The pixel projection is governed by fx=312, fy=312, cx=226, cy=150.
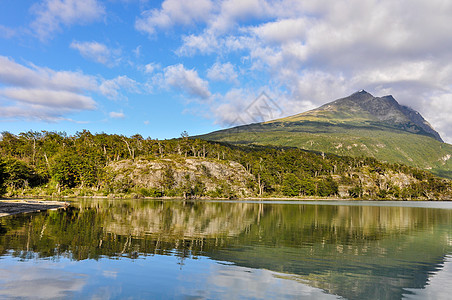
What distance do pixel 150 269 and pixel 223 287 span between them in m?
7.20

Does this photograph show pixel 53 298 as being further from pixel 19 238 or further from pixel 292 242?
pixel 292 242

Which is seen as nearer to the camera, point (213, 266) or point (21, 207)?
point (213, 266)

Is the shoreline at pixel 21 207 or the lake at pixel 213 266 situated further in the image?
the shoreline at pixel 21 207

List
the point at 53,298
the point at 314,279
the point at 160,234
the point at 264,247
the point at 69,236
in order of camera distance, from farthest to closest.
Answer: the point at 160,234 → the point at 69,236 → the point at 264,247 → the point at 314,279 → the point at 53,298

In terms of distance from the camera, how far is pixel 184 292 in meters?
20.3

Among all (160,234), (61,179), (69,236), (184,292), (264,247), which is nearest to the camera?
(184,292)

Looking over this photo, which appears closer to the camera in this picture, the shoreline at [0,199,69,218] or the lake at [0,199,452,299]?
the lake at [0,199,452,299]

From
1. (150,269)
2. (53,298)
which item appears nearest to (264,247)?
(150,269)

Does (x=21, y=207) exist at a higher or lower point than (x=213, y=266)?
lower

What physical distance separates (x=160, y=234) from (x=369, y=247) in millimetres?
27607

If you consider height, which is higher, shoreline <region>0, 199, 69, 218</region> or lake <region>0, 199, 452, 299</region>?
lake <region>0, 199, 452, 299</region>

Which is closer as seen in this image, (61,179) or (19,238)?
(19,238)

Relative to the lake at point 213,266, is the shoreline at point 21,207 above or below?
below

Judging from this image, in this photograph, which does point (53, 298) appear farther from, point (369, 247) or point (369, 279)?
point (369, 247)
